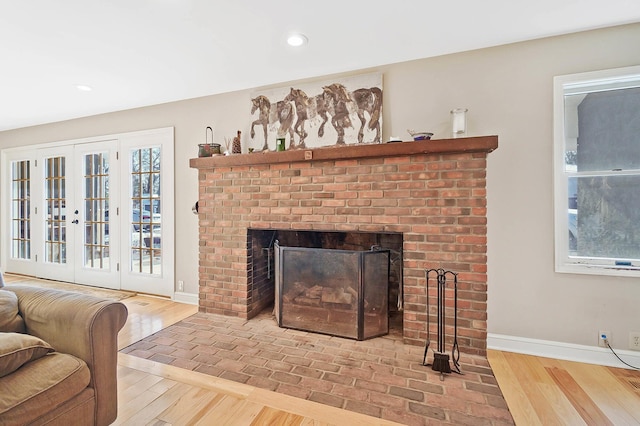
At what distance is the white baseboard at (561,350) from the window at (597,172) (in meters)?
0.57

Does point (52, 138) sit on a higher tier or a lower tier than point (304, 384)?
higher

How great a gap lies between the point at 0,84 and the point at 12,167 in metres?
2.54

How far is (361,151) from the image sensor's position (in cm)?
235

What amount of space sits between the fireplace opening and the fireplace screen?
6 cm

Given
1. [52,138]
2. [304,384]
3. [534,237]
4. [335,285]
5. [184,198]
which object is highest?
[52,138]

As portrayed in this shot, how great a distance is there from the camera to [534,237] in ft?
7.42

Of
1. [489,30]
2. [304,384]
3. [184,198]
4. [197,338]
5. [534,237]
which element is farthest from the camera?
[184,198]

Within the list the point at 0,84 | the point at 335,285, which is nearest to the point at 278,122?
the point at 335,285

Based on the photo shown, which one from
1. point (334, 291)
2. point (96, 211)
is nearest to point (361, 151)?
point (334, 291)

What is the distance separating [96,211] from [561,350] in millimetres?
5373

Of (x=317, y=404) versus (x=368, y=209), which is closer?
(x=317, y=404)

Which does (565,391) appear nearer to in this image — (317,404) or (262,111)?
(317,404)

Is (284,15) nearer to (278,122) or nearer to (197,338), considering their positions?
(278,122)

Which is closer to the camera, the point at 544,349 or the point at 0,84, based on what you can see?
the point at 544,349
